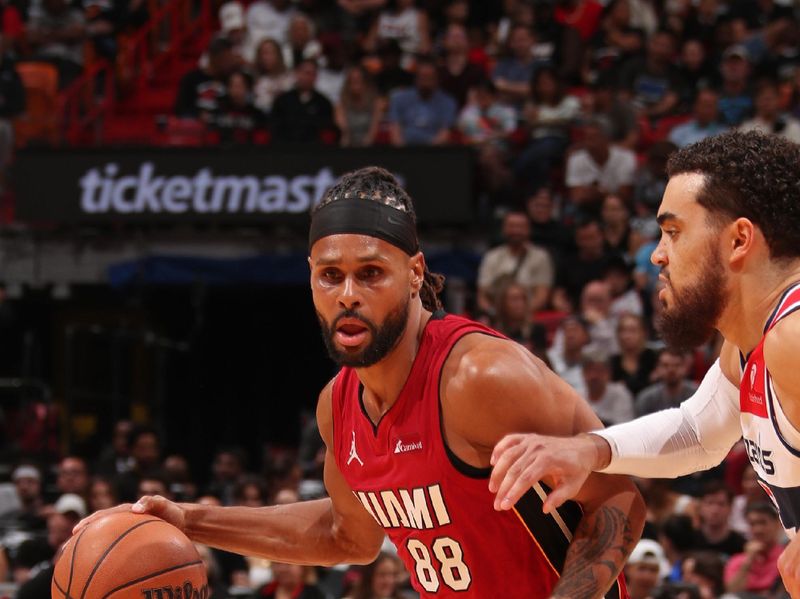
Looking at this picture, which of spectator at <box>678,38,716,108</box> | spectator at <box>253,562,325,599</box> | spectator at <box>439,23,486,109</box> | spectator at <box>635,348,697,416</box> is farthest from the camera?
spectator at <box>439,23,486,109</box>

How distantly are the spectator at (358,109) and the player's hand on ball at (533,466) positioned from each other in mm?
11099

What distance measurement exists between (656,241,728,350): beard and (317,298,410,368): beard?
2.76 ft

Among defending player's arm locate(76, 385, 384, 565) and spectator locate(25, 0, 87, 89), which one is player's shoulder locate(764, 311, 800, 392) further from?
spectator locate(25, 0, 87, 89)

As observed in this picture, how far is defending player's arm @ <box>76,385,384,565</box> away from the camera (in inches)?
187

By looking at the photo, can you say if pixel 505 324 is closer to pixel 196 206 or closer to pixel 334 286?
pixel 196 206

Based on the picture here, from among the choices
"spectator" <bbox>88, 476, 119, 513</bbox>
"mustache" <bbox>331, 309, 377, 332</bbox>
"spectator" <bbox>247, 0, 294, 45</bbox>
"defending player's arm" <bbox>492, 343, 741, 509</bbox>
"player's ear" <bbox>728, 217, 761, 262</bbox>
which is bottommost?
"spectator" <bbox>88, 476, 119, 513</bbox>

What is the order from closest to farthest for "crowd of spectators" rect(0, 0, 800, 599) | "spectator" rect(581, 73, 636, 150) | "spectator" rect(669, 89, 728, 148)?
1. "crowd of spectators" rect(0, 0, 800, 599)
2. "spectator" rect(669, 89, 728, 148)
3. "spectator" rect(581, 73, 636, 150)

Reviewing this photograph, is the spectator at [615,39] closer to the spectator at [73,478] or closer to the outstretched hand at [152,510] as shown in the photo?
the spectator at [73,478]

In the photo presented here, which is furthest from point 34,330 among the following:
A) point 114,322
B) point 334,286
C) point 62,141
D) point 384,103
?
point 334,286

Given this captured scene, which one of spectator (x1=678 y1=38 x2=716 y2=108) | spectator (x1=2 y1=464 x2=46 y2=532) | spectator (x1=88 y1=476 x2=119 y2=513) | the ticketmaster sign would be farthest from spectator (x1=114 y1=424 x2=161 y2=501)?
spectator (x1=678 y1=38 x2=716 y2=108)

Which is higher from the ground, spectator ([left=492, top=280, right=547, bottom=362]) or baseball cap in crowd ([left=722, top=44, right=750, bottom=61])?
baseball cap in crowd ([left=722, top=44, right=750, bottom=61])

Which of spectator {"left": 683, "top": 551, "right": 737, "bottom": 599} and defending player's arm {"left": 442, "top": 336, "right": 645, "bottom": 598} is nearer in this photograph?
defending player's arm {"left": 442, "top": 336, "right": 645, "bottom": 598}

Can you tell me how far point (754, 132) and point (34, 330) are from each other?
585 inches

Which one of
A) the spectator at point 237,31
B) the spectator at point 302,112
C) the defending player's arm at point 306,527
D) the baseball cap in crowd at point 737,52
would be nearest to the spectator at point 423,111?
the spectator at point 302,112
